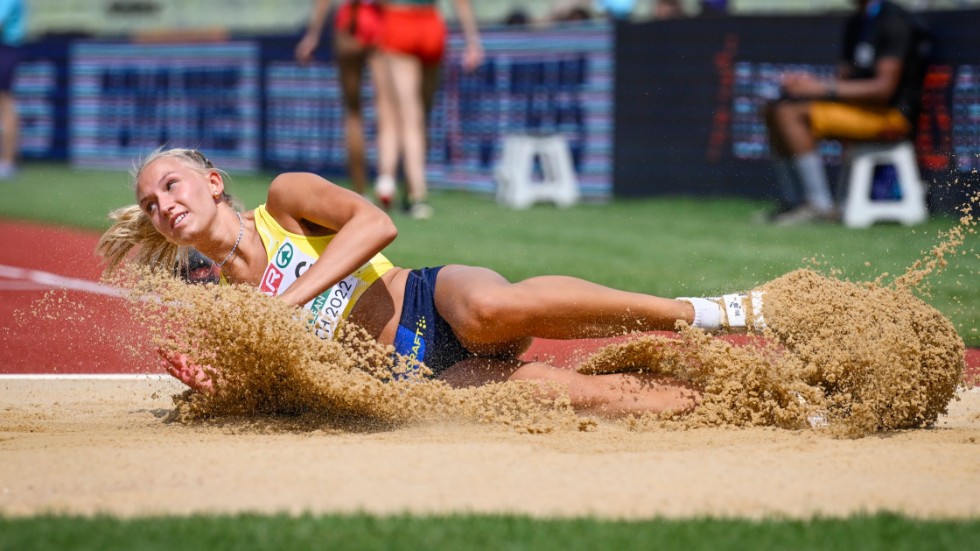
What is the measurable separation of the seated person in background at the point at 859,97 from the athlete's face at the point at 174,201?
25.6ft

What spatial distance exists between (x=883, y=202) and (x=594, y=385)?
25.5ft

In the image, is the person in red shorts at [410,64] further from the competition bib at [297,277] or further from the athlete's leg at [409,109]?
the competition bib at [297,277]

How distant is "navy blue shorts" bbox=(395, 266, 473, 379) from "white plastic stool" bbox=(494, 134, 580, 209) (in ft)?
30.9

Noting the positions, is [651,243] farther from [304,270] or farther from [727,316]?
[304,270]

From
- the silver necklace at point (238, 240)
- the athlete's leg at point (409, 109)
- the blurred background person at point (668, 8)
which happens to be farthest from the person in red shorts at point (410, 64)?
the silver necklace at point (238, 240)

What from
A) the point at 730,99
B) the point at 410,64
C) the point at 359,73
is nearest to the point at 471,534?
the point at 410,64

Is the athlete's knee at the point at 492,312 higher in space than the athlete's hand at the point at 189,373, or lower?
higher

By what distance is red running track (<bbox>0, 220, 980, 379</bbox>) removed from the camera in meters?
6.38

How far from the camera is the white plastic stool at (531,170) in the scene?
14562 millimetres

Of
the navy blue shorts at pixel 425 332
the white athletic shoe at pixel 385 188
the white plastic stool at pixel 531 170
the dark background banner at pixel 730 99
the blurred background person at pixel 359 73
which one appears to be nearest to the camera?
the navy blue shorts at pixel 425 332

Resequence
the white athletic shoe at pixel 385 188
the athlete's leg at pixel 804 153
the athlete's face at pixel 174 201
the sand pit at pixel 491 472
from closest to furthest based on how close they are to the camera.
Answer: the sand pit at pixel 491 472 < the athlete's face at pixel 174 201 < the athlete's leg at pixel 804 153 < the white athletic shoe at pixel 385 188

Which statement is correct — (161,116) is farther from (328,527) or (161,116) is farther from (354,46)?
(328,527)

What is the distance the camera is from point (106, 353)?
676 centimetres

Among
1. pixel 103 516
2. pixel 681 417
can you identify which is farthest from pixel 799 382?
pixel 103 516
